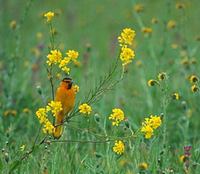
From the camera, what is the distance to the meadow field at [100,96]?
3162 mm

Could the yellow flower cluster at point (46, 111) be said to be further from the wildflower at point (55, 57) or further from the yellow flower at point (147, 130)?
the yellow flower at point (147, 130)

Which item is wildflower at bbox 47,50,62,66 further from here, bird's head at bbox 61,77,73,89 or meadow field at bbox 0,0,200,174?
bird's head at bbox 61,77,73,89

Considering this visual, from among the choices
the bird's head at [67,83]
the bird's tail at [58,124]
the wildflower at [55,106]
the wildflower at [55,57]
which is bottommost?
the bird's tail at [58,124]

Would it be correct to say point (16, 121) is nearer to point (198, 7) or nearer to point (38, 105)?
point (38, 105)

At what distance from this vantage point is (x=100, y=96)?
3.40 meters

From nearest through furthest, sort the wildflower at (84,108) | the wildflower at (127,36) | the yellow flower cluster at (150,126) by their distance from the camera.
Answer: the yellow flower cluster at (150,126) < the wildflower at (84,108) < the wildflower at (127,36)

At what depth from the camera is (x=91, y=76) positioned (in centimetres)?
593

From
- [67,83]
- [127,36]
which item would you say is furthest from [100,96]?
[127,36]

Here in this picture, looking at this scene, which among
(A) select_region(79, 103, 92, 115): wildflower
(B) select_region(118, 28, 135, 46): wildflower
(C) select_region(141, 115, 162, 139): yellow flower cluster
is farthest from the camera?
(B) select_region(118, 28, 135, 46): wildflower

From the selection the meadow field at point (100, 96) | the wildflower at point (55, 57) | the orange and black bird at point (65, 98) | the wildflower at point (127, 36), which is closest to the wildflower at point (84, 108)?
the meadow field at point (100, 96)

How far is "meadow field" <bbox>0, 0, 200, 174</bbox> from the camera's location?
3.16 metres

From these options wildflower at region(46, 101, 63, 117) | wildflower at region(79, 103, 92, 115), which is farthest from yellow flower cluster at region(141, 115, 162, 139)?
wildflower at region(46, 101, 63, 117)

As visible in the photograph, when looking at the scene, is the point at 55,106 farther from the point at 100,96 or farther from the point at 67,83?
the point at 100,96

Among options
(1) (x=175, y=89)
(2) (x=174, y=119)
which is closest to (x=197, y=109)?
(2) (x=174, y=119)
